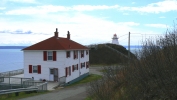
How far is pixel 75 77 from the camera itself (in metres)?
36.6

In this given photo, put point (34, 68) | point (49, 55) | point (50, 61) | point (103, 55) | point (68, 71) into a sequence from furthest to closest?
point (103, 55)
point (34, 68)
point (68, 71)
point (49, 55)
point (50, 61)

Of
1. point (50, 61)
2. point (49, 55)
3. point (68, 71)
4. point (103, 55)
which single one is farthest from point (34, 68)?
point (103, 55)

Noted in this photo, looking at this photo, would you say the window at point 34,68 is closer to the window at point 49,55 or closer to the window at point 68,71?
the window at point 49,55

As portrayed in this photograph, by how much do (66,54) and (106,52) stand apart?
38.8 meters

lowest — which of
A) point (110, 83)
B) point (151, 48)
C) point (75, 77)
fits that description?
point (75, 77)

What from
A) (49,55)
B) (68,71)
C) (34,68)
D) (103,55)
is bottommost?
(68,71)

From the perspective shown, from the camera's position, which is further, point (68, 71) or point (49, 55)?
point (68, 71)

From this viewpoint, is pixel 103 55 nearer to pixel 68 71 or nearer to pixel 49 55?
pixel 68 71

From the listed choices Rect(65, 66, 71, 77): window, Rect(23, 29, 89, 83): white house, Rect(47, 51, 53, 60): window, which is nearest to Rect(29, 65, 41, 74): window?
Rect(23, 29, 89, 83): white house

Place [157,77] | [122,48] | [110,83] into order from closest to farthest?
[157,77], [110,83], [122,48]

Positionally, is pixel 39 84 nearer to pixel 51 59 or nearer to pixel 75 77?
pixel 51 59

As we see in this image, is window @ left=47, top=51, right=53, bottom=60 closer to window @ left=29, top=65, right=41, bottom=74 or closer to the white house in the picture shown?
the white house

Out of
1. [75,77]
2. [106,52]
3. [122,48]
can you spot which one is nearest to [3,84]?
[75,77]

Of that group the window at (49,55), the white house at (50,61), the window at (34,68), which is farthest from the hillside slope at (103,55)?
the window at (34,68)
